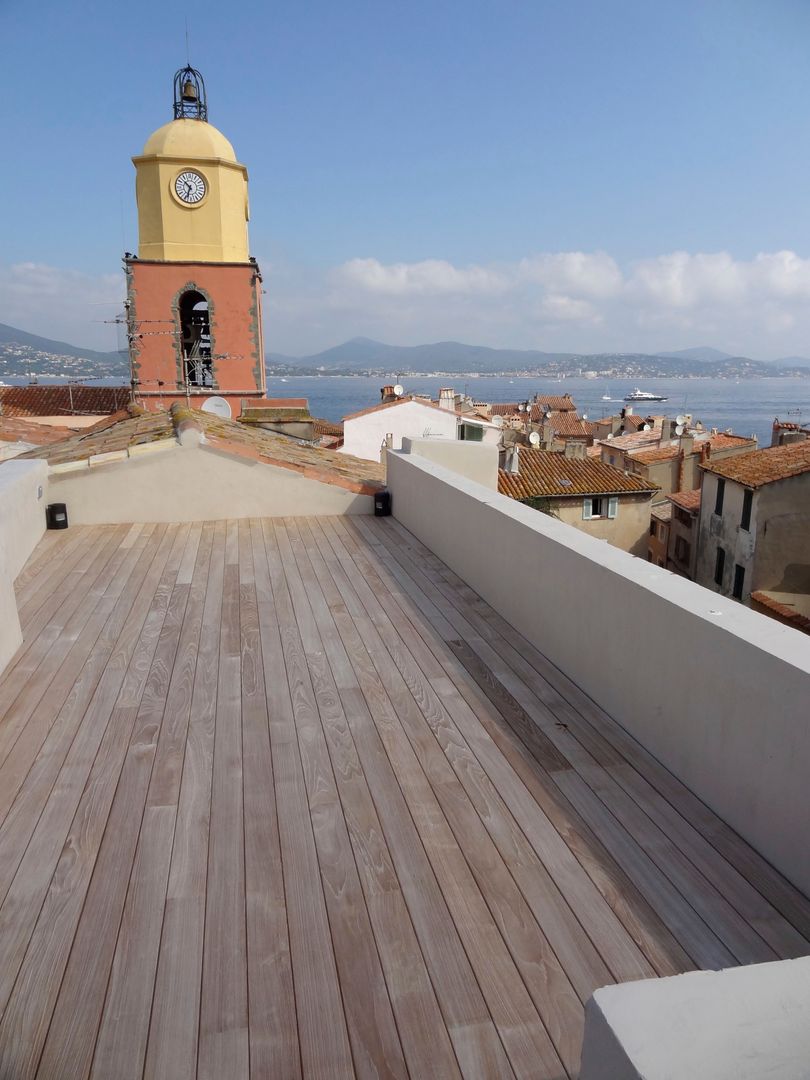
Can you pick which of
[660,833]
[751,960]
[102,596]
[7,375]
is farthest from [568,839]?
[7,375]

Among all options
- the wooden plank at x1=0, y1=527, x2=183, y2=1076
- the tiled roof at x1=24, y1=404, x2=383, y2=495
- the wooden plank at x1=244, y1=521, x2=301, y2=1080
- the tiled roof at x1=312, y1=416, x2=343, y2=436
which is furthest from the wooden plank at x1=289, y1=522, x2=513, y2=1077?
the tiled roof at x1=312, y1=416, x2=343, y2=436

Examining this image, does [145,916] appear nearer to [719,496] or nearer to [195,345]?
[195,345]

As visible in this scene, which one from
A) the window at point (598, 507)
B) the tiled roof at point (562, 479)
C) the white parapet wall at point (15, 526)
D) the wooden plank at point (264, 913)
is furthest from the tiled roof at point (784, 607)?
the wooden plank at point (264, 913)

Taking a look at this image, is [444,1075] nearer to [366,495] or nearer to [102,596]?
[102,596]

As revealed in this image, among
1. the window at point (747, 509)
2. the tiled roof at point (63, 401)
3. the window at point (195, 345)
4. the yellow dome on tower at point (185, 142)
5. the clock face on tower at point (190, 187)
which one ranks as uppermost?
the yellow dome on tower at point (185, 142)

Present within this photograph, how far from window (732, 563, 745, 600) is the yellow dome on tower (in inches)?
852

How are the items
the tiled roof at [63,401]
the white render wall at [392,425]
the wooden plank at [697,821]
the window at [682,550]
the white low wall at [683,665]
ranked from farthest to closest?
the window at [682,550]
the tiled roof at [63,401]
the white render wall at [392,425]
the white low wall at [683,665]
the wooden plank at [697,821]

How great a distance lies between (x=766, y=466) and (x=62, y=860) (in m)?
25.6

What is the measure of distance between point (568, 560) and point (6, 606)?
2.95 meters

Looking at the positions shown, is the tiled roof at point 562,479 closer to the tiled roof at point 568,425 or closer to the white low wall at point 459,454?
the white low wall at point 459,454

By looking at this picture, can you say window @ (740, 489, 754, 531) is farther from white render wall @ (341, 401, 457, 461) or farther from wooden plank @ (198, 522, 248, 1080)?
wooden plank @ (198, 522, 248, 1080)

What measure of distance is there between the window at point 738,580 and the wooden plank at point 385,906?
23.7 m

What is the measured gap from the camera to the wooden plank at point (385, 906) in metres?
1.64

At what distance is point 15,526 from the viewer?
209 inches
